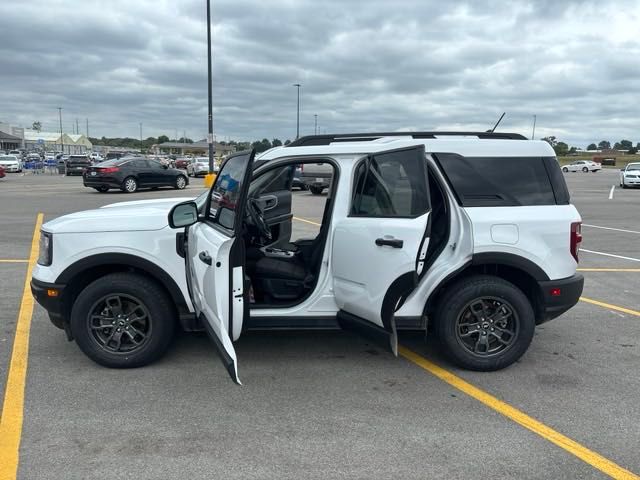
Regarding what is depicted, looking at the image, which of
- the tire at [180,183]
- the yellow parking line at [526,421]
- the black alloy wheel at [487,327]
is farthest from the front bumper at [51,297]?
the tire at [180,183]

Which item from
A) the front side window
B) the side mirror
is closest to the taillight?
the front side window

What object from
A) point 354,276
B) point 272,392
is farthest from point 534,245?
point 272,392

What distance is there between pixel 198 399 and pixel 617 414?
2.79 m

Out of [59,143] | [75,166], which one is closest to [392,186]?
[75,166]

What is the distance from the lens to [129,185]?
2269 cm

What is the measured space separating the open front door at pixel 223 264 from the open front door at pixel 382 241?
792 millimetres

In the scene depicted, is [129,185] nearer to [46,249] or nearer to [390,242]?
[46,249]

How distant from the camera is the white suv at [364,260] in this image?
399 cm

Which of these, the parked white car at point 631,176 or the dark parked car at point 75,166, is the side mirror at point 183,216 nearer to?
the parked white car at point 631,176

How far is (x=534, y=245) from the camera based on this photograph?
13.5 ft

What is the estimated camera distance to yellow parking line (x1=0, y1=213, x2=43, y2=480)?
294cm

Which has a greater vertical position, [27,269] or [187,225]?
[187,225]

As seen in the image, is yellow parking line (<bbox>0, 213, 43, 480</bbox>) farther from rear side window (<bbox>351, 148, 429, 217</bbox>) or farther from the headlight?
rear side window (<bbox>351, 148, 429, 217</bbox>)

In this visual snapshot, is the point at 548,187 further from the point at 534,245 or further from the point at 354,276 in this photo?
the point at 354,276
